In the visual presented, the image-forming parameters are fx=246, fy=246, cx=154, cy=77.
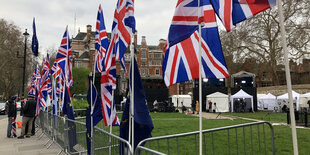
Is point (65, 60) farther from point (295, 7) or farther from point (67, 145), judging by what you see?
point (295, 7)

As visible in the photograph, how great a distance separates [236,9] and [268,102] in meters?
37.0

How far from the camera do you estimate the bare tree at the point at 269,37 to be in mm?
35219

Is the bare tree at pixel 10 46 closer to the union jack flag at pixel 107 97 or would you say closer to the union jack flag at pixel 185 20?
the union jack flag at pixel 107 97

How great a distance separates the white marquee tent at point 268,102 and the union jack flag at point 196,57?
3359cm

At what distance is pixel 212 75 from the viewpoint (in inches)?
149

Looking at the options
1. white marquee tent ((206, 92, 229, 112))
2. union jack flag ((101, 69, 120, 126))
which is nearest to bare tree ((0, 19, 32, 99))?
white marquee tent ((206, 92, 229, 112))

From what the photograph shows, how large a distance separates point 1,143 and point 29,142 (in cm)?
110

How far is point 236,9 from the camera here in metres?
3.05

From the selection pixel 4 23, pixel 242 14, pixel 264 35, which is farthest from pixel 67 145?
pixel 4 23

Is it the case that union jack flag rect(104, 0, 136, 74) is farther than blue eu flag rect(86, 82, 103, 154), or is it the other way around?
blue eu flag rect(86, 82, 103, 154)

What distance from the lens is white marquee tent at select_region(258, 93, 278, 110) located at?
34503 mm

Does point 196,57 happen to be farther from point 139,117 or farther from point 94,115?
point 94,115

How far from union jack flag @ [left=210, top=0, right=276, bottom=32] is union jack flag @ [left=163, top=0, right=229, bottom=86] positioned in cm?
70

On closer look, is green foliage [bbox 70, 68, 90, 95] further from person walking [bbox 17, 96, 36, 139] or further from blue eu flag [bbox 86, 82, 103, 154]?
blue eu flag [bbox 86, 82, 103, 154]
